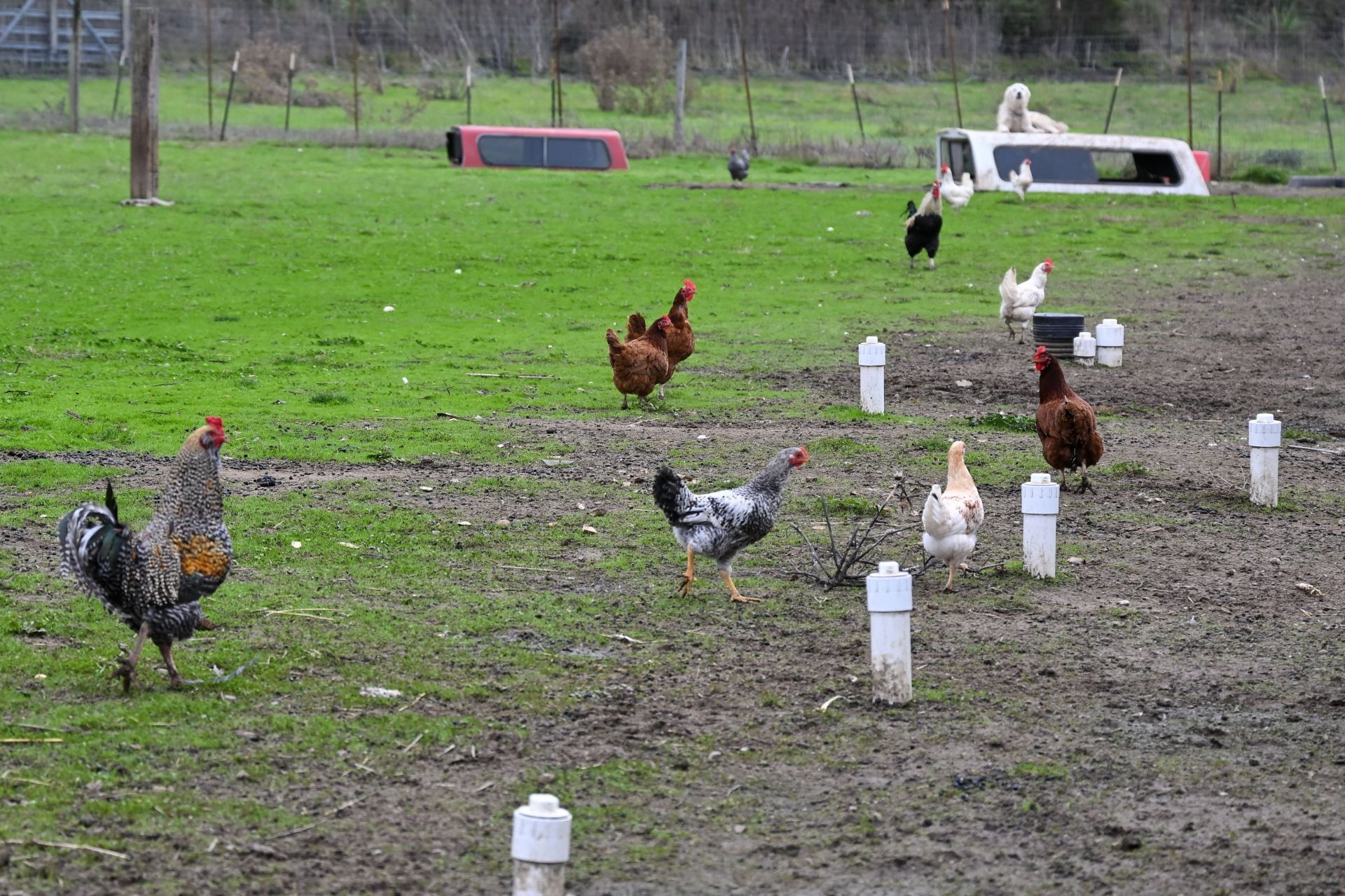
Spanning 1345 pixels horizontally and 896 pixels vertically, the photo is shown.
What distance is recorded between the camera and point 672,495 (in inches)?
303

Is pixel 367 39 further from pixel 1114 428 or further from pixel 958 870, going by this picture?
pixel 958 870

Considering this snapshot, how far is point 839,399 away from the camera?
13.6 meters

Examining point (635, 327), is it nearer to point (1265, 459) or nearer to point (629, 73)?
point (1265, 459)

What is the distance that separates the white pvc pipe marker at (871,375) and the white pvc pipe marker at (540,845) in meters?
8.29

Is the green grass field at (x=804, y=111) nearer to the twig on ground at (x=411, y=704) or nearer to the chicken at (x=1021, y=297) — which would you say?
the chicken at (x=1021, y=297)

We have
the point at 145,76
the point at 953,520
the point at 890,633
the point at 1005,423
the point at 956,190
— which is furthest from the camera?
the point at 956,190

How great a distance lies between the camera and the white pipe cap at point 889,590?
6.34 metres

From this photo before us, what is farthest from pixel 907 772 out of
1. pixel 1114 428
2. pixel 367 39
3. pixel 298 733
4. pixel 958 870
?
pixel 367 39

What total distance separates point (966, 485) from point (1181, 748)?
2310 millimetres

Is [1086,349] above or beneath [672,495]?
above

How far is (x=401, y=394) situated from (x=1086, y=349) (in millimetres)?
6543

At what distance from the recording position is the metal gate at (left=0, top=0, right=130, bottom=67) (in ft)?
131

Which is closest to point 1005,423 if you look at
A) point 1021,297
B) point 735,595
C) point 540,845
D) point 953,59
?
point 1021,297

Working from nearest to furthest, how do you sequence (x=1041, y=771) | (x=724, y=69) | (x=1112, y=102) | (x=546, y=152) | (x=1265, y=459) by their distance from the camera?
1. (x=1041, y=771)
2. (x=1265, y=459)
3. (x=546, y=152)
4. (x=1112, y=102)
5. (x=724, y=69)
